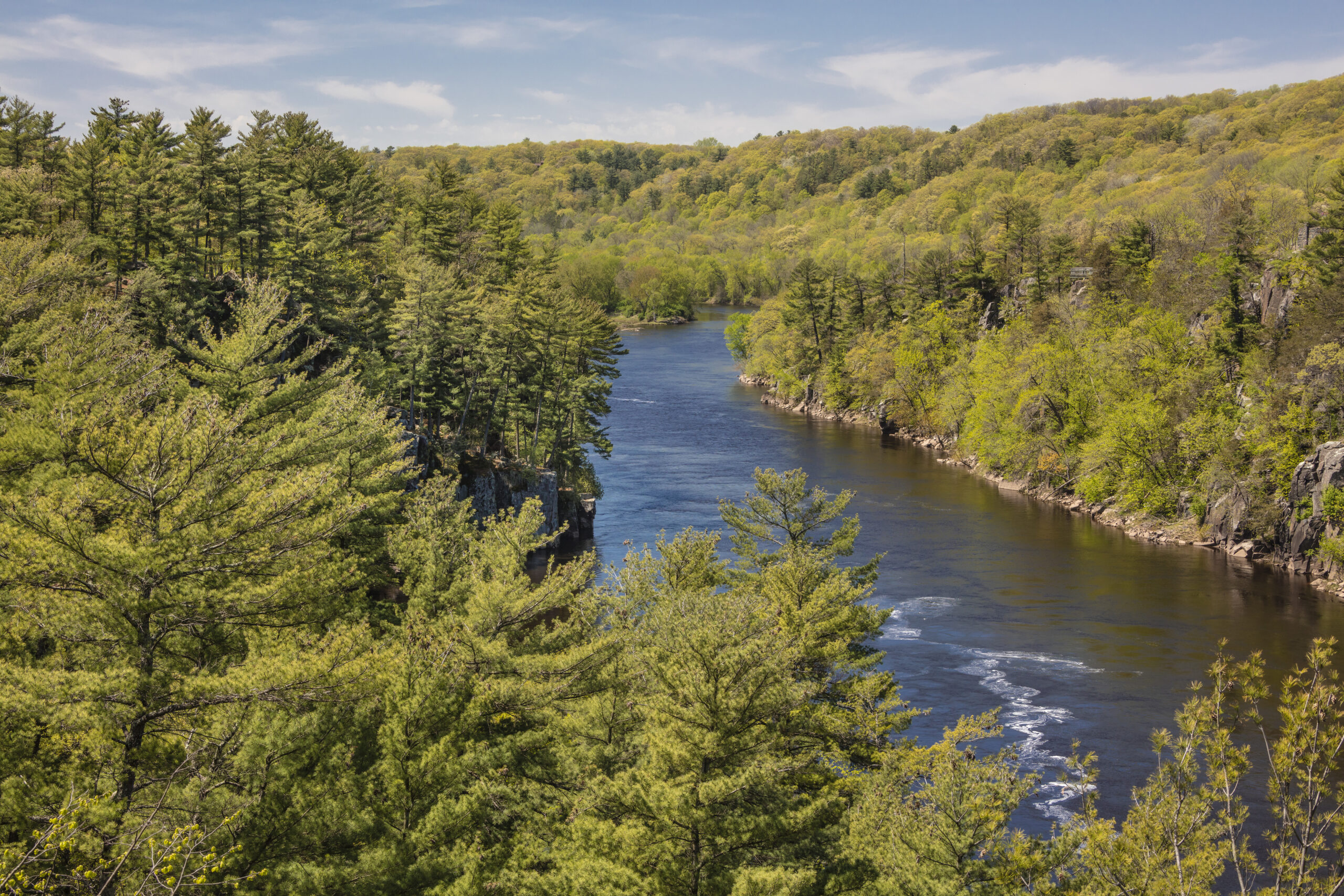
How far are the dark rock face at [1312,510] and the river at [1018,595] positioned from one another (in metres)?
1.31

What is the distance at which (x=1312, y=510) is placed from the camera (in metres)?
49.0

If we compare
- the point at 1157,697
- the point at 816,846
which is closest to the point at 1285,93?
the point at 1157,697

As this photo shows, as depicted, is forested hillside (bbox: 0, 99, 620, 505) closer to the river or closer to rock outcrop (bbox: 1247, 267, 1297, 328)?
the river

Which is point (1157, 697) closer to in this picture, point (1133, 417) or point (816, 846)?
point (816, 846)

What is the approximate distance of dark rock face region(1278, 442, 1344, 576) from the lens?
4825 centimetres

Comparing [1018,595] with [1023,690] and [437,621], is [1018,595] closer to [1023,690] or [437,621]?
[1023,690]

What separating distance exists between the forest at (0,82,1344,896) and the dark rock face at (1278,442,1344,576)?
8.46ft

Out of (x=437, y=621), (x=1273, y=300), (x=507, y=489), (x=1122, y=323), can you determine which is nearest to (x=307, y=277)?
(x=507, y=489)

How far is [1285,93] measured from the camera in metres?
162

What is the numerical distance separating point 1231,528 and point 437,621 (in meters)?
46.4

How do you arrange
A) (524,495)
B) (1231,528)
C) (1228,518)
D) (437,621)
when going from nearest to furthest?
(437,621)
(1231,528)
(524,495)
(1228,518)

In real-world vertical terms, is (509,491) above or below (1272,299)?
below

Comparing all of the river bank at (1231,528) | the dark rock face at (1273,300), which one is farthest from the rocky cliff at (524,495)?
the dark rock face at (1273,300)

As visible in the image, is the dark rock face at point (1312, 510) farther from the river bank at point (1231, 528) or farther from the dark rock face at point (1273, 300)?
the dark rock face at point (1273, 300)
